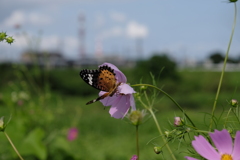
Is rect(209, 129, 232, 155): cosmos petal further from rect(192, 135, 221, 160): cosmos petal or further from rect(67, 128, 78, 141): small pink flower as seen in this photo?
rect(67, 128, 78, 141): small pink flower

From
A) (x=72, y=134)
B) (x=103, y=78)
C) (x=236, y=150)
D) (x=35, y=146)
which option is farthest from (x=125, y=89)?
(x=72, y=134)

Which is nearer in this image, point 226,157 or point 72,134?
point 226,157

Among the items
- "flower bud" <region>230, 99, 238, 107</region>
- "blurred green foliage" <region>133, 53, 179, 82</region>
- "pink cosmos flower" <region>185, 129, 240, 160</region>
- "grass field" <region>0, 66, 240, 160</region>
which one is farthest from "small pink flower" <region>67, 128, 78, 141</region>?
"blurred green foliage" <region>133, 53, 179, 82</region>

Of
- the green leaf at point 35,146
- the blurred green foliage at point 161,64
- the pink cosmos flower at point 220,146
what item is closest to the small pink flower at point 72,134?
the green leaf at point 35,146

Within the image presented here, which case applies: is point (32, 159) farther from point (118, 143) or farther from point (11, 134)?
point (118, 143)

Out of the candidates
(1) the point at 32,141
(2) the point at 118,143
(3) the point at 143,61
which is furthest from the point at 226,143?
(3) the point at 143,61

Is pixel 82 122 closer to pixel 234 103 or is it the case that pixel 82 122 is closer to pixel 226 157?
pixel 234 103
